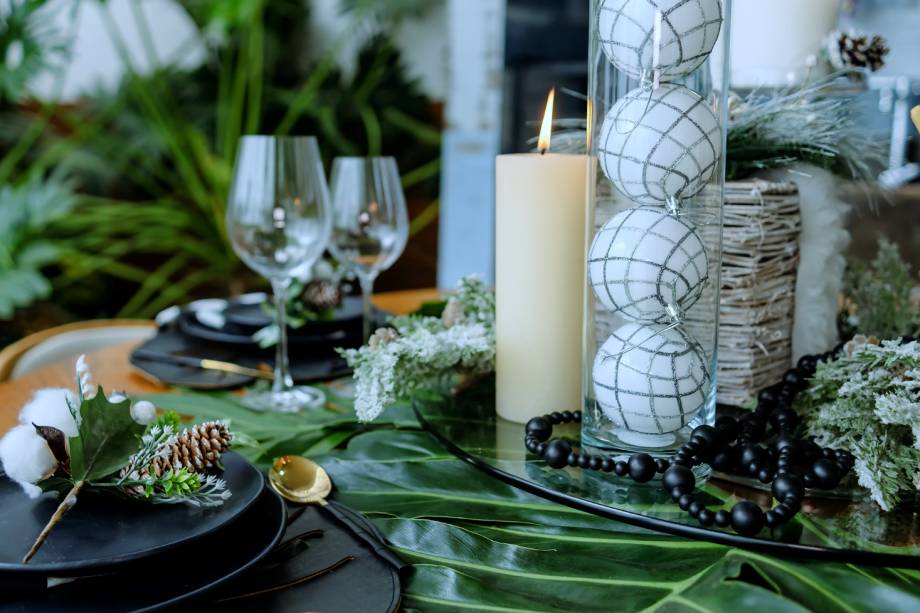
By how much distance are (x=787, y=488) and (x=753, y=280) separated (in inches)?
9.6

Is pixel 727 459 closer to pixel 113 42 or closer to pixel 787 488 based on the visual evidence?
pixel 787 488

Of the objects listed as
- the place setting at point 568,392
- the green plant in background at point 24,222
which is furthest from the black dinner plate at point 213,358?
the green plant in background at point 24,222

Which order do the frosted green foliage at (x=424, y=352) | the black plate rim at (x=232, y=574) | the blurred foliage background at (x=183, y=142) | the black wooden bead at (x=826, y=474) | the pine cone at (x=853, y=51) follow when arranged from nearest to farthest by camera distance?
the black plate rim at (x=232, y=574), the black wooden bead at (x=826, y=474), the frosted green foliage at (x=424, y=352), the pine cone at (x=853, y=51), the blurred foliage background at (x=183, y=142)

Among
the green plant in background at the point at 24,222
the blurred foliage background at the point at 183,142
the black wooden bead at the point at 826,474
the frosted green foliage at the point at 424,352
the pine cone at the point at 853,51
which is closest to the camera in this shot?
the black wooden bead at the point at 826,474

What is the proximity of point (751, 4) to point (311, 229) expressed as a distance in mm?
449

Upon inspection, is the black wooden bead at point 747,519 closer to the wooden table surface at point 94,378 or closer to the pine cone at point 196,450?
the pine cone at point 196,450

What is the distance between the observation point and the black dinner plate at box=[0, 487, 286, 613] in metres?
0.39

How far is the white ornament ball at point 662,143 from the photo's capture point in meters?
0.51

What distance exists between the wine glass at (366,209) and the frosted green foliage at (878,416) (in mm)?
460

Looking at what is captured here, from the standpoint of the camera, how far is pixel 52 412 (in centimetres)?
48

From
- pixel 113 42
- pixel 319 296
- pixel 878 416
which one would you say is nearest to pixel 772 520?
pixel 878 416

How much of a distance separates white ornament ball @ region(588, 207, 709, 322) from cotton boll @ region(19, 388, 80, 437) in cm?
33

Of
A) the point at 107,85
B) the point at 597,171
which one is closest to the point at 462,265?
the point at 107,85

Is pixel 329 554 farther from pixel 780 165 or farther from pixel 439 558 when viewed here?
pixel 780 165
